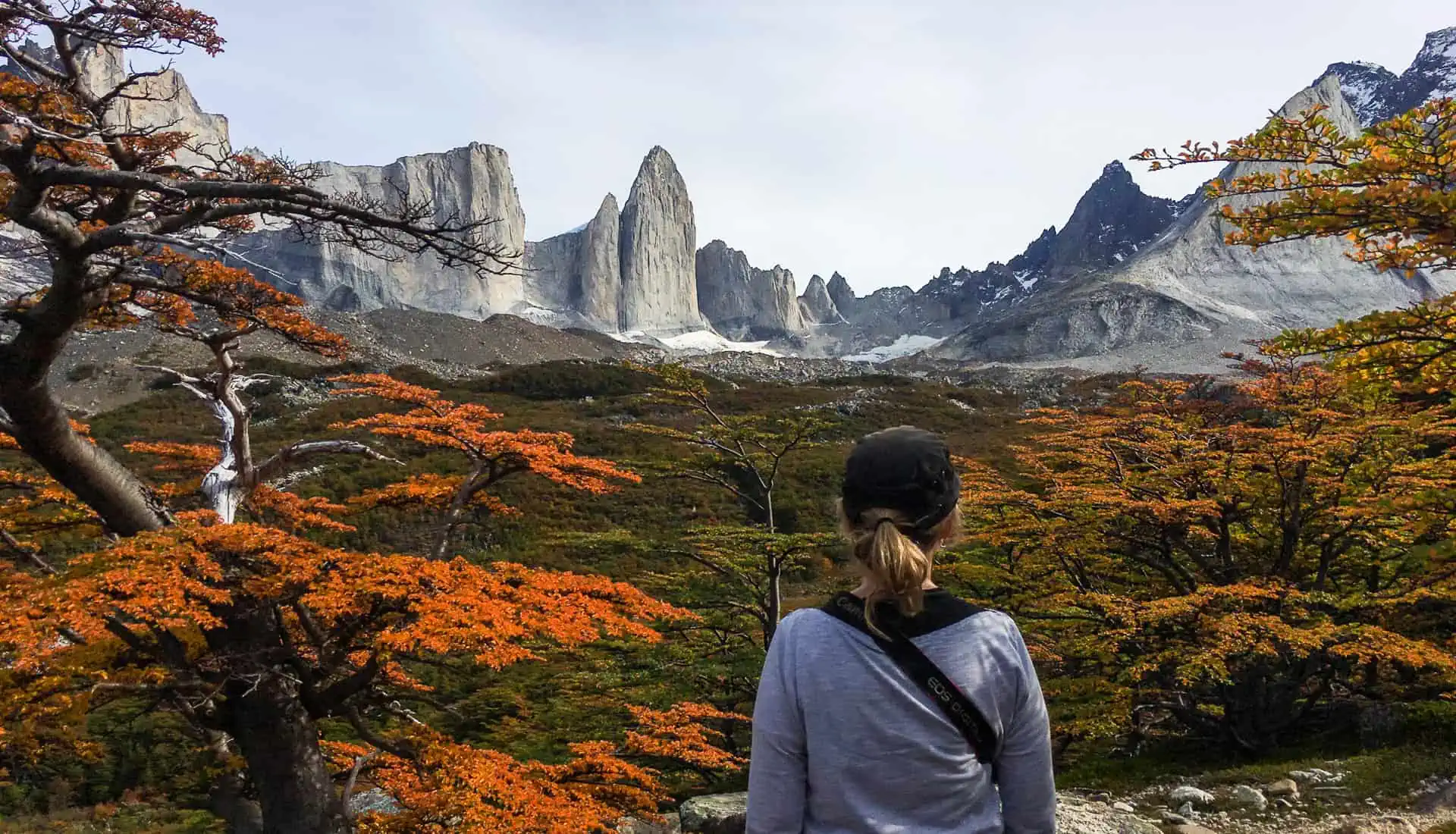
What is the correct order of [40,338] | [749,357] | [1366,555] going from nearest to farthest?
[40,338] → [1366,555] → [749,357]

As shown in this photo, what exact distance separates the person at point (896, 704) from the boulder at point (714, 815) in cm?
653

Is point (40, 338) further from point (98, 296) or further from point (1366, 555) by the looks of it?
point (1366, 555)

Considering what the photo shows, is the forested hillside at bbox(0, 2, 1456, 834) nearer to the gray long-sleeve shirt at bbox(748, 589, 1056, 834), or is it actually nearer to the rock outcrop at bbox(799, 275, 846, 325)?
the gray long-sleeve shirt at bbox(748, 589, 1056, 834)

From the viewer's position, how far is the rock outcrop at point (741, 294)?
547 ft

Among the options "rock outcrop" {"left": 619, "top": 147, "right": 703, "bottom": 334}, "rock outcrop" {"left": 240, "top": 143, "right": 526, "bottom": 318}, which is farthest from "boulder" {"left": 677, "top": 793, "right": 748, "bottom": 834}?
"rock outcrop" {"left": 619, "top": 147, "right": 703, "bottom": 334}

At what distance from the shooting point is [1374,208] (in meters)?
3.98

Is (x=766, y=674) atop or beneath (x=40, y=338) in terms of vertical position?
beneath

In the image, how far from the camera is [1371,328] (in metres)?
4.47

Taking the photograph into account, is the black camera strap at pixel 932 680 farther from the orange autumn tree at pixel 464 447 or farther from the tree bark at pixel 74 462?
the tree bark at pixel 74 462

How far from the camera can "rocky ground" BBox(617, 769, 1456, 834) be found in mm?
5758

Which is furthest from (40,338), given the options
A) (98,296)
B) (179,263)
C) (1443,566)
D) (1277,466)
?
(1443,566)

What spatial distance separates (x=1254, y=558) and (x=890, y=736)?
34.0 feet

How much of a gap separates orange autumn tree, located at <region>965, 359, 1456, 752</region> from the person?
5.76 meters

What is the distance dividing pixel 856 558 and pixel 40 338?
5.11m
